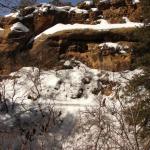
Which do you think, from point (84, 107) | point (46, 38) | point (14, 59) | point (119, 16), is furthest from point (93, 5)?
point (84, 107)

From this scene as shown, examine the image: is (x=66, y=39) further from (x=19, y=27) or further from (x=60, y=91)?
(x=60, y=91)

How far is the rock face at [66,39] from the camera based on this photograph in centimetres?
2822

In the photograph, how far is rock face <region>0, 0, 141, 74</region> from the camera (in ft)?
92.6

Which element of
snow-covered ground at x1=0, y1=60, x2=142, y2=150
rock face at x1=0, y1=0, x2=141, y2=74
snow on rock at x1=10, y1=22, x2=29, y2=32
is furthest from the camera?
snow on rock at x1=10, y1=22, x2=29, y2=32

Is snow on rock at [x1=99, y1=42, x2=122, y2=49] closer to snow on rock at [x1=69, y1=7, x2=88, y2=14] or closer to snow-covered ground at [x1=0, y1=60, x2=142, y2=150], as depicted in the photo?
snow-covered ground at [x1=0, y1=60, x2=142, y2=150]

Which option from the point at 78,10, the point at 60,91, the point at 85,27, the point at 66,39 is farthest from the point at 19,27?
the point at 60,91

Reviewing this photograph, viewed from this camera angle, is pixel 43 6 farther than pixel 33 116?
Yes

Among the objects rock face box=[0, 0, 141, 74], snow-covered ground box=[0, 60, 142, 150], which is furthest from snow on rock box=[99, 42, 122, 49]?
snow-covered ground box=[0, 60, 142, 150]

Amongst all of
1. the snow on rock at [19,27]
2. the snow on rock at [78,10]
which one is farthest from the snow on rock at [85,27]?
the snow on rock at [78,10]

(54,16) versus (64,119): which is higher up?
(54,16)

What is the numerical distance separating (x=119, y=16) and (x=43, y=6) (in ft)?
14.8

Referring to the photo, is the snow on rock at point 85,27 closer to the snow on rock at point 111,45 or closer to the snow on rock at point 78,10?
the snow on rock at point 111,45

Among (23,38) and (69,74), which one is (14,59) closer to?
(23,38)

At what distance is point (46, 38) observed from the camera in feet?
96.1
